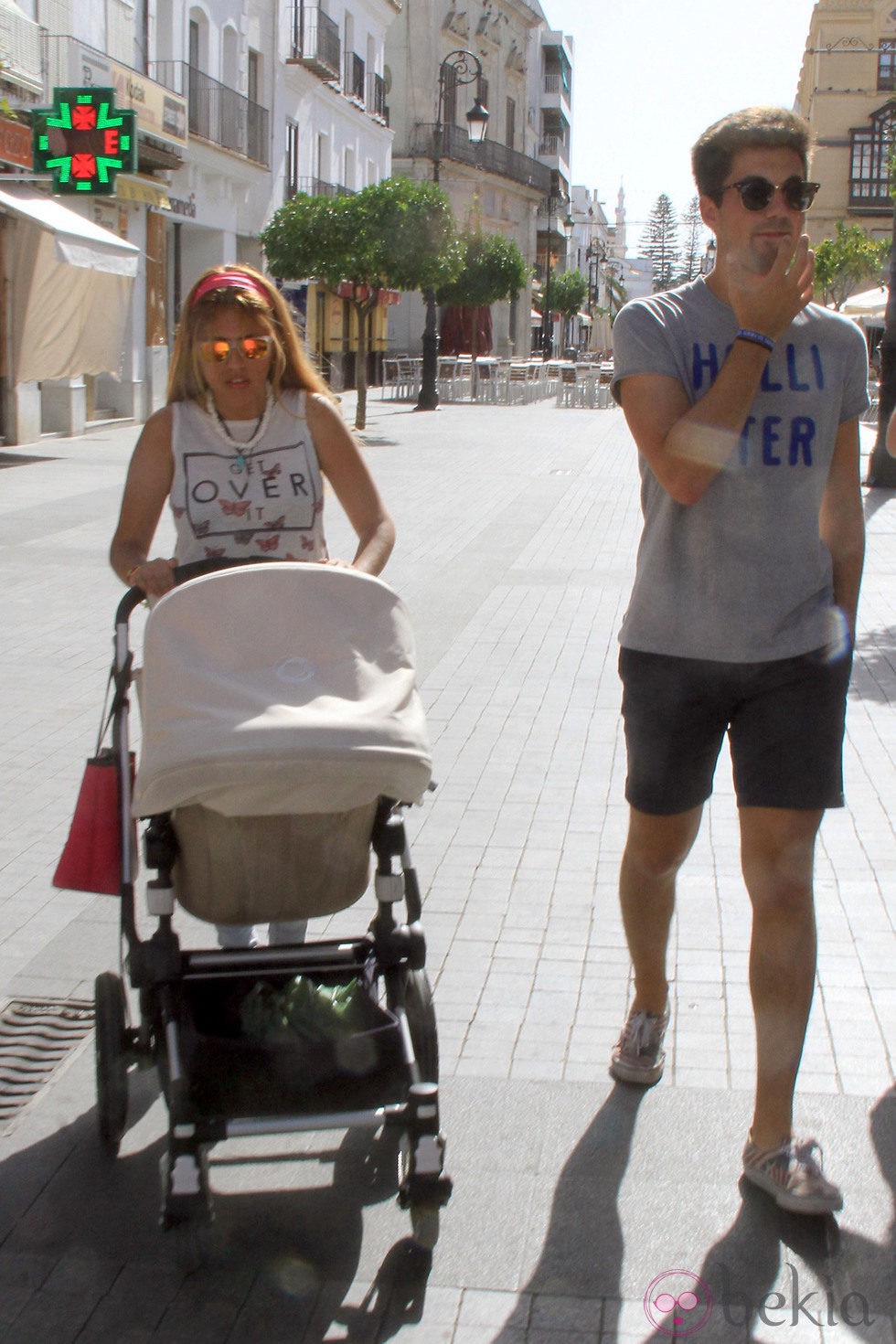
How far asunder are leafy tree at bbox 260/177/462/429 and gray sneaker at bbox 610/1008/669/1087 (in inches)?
868

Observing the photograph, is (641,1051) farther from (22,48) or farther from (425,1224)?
(22,48)

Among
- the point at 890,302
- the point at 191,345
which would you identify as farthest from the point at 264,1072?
the point at 890,302

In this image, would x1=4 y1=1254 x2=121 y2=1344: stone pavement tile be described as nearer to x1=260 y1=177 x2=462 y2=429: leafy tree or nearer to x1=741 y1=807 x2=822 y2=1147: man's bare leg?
x1=741 y1=807 x2=822 y2=1147: man's bare leg

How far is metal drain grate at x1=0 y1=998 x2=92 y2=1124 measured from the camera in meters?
3.47

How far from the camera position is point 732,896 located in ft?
15.2

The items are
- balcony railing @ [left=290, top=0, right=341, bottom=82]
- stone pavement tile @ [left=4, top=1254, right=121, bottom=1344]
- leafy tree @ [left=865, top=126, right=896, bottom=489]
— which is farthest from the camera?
balcony railing @ [left=290, top=0, right=341, bottom=82]

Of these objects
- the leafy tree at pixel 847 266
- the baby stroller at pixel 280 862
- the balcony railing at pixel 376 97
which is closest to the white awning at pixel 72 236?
the baby stroller at pixel 280 862

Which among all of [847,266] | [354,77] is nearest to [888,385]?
[354,77]

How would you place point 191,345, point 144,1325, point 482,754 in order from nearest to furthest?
point 144,1325 → point 191,345 → point 482,754

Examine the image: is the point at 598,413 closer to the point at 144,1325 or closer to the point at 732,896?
the point at 732,896

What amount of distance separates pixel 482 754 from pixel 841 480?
11.0ft

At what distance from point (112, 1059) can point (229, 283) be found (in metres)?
1.54

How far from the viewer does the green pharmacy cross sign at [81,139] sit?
17.7 meters

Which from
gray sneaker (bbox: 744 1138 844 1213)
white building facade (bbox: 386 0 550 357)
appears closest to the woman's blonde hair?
gray sneaker (bbox: 744 1138 844 1213)
